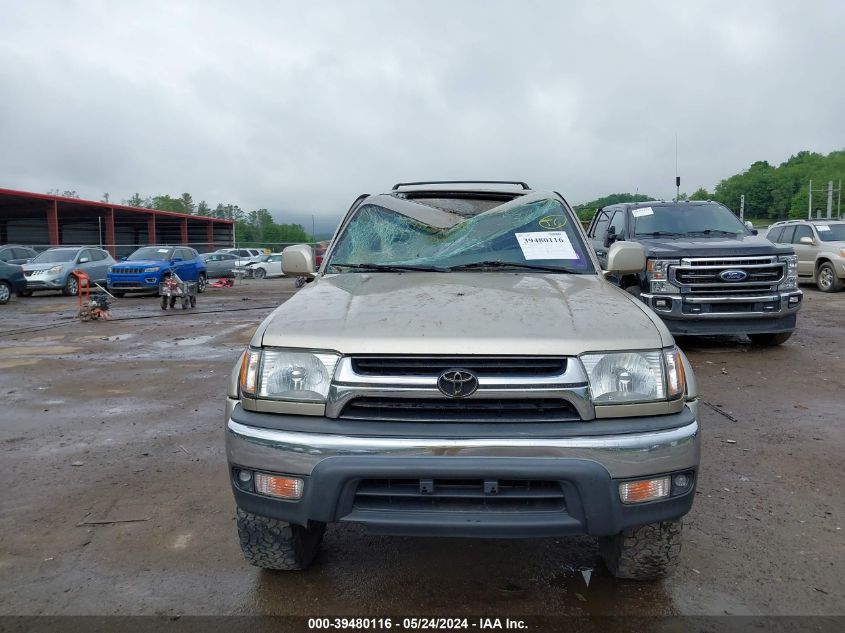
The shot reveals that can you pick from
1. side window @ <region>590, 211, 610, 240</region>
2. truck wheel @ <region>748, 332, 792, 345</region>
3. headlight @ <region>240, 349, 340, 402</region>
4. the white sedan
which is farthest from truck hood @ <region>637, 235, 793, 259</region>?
the white sedan

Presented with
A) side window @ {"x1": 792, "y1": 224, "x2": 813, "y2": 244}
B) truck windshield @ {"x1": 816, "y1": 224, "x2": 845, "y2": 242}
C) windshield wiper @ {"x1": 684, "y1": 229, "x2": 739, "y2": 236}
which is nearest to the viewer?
windshield wiper @ {"x1": 684, "y1": 229, "x2": 739, "y2": 236}

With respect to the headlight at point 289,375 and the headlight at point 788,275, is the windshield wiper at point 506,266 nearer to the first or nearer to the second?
the headlight at point 289,375

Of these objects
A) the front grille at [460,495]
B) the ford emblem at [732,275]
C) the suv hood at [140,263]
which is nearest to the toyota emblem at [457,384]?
the front grille at [460,495]

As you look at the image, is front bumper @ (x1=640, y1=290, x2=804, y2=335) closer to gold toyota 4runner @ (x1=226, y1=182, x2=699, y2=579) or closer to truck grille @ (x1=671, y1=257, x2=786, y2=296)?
truck grille @ (x1=671, y1=257, x2=786, y2=296)

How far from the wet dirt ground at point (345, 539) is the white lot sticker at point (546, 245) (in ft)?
5.14

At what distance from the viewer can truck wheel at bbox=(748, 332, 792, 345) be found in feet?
27.7

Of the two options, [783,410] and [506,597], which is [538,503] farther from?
[783,410]

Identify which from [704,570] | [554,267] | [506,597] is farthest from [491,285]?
[704,570]

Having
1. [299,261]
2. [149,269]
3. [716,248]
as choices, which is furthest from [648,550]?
[149,269]

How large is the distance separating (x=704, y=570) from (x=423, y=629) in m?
1.38

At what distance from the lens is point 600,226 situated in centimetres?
1092

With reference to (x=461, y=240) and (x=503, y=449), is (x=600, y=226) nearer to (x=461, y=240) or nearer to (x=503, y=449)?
(x=461, y=240)

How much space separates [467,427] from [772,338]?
7624 mm

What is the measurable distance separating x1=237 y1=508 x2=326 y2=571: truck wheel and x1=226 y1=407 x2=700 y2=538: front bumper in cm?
38
